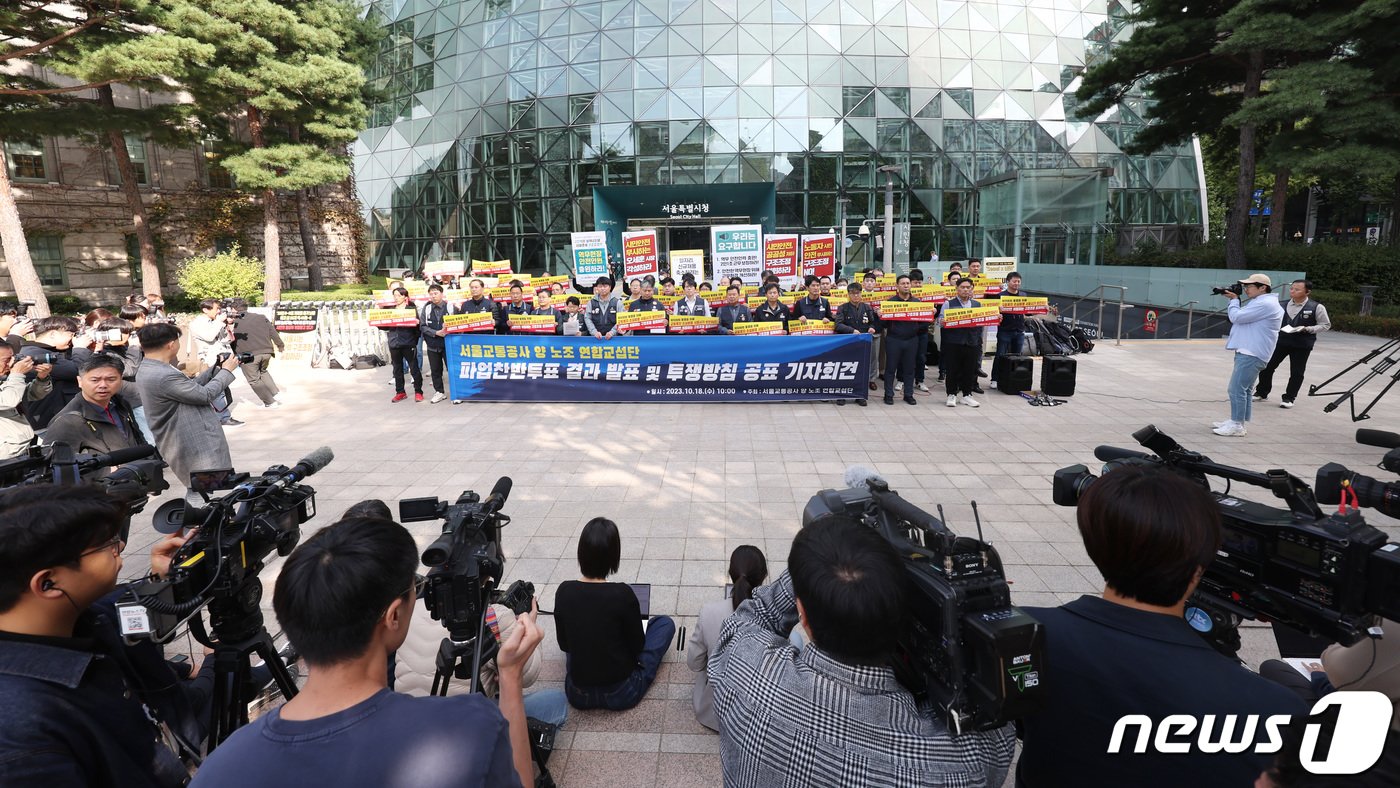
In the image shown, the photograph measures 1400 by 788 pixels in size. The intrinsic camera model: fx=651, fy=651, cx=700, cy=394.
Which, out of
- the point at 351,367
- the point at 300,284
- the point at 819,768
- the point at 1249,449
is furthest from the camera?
the point at 300,284

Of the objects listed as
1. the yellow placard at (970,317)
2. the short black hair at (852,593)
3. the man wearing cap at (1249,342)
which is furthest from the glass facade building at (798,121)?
the short black hair at (852,593)

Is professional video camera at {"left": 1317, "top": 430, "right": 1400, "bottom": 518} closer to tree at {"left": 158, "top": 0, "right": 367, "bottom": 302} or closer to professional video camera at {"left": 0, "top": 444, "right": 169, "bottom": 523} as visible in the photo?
professional video camera at {"left": 0, "top": 444, "right": 169, "bottom": 523}

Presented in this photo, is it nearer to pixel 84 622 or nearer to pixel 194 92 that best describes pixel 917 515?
pixel 84 622

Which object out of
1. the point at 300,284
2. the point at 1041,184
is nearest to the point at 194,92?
the point at 300,284

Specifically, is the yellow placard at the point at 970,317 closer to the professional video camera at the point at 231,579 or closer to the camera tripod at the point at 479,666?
the camera tripod at the point at 479,666

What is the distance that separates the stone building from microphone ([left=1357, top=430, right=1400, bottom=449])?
3089 cm

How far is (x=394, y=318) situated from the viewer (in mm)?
10594

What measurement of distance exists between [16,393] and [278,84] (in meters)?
20.3

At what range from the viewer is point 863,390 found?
1057cm

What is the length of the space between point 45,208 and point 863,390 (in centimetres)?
3203

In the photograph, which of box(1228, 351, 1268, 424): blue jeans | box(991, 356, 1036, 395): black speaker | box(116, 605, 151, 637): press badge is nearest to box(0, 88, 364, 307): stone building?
box(991, 356, 1036, 395): black speaker

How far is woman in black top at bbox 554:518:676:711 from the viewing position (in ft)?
10.7

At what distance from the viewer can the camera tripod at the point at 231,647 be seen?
8.39ft

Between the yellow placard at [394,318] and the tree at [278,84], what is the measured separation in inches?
558
